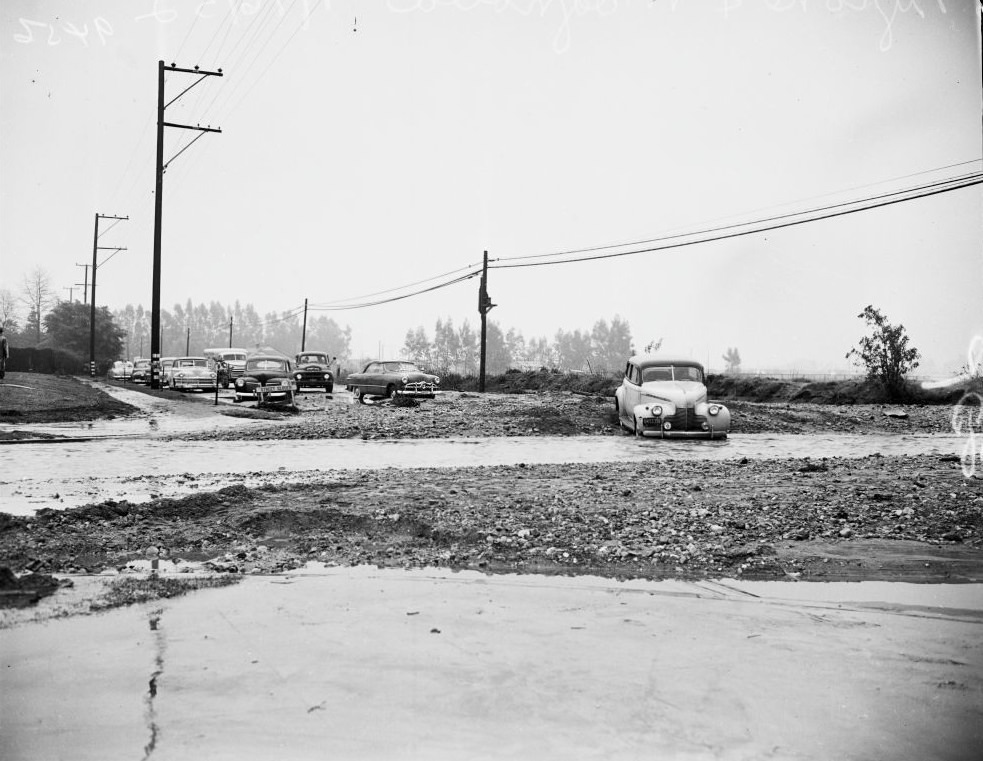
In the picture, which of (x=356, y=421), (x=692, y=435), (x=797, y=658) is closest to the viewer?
(x=797, y=658)

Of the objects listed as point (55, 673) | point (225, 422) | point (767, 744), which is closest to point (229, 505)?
point (55, 673)

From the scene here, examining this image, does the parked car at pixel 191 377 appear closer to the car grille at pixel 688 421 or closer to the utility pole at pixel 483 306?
the utility pole at pixel 483 306

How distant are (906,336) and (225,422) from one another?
2552 centimetres

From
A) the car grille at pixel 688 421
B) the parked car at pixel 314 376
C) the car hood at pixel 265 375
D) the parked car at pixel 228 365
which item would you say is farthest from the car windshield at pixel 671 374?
the parked car at pixel 228 365

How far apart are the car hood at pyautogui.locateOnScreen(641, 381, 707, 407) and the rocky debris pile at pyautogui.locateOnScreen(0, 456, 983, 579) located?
7754 millimetres

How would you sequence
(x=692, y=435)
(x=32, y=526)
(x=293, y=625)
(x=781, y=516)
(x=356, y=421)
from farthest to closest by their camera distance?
(x=356, y=421), (x=692, y=435), (x=781, y=516), (x=32, y=526), (x=293, y=625)

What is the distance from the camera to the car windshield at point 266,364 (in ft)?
99.9

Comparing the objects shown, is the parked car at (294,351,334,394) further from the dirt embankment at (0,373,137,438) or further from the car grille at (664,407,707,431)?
the car grille at (664,407,707,431)

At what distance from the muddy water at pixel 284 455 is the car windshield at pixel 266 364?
559 inches

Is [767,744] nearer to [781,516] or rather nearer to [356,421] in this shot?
[781,516]

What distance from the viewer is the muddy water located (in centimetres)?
958

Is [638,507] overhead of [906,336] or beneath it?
beneath

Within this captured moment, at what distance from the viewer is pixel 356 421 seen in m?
20.4

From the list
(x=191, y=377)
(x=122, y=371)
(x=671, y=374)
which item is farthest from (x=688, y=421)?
(x=122, y=371)
